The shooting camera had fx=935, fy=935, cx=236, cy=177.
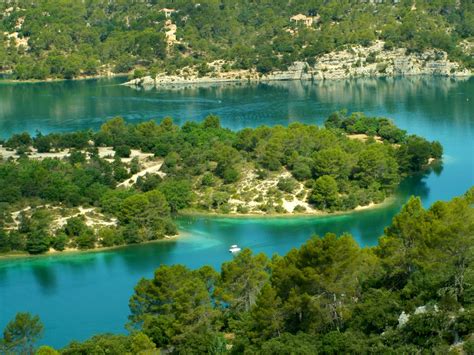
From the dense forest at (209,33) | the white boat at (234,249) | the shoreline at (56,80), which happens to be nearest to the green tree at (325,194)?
the white boat at (234,249)

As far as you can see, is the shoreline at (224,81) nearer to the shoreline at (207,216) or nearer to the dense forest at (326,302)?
the shoreline at (207,216)

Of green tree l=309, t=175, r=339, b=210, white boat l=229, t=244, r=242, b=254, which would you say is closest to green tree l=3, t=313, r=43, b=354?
white boat l=229, t=244, r=242, b=254

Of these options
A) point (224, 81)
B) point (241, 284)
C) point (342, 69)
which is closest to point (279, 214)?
point (241, 284)

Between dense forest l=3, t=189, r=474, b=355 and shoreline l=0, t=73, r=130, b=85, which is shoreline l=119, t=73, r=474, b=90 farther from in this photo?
dense forest l=3, t=189, r=474, b=355

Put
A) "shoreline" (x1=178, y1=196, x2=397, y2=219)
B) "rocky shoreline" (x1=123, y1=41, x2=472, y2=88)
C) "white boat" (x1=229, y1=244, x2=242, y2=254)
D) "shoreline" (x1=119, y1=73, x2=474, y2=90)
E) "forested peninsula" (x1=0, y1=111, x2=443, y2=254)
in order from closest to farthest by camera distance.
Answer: "white boat" (x1=229, y1=244, x2=242, y2=254) < "forested peninsula" (x1=0, y1=111, x2=443, y2=254) < "shoreline" (x1=178, y1=196, x2=397, y2=219) < "shoreline" (x1=119, y1=73, x2=474, y2=90) < "rocky shoreline" (x1=123, y1=41, x2=472, y2=88)

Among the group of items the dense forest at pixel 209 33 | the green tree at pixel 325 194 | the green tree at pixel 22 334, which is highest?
the dense forest at pixel 209 33

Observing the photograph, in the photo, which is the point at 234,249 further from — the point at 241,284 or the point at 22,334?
the point at 22,334
